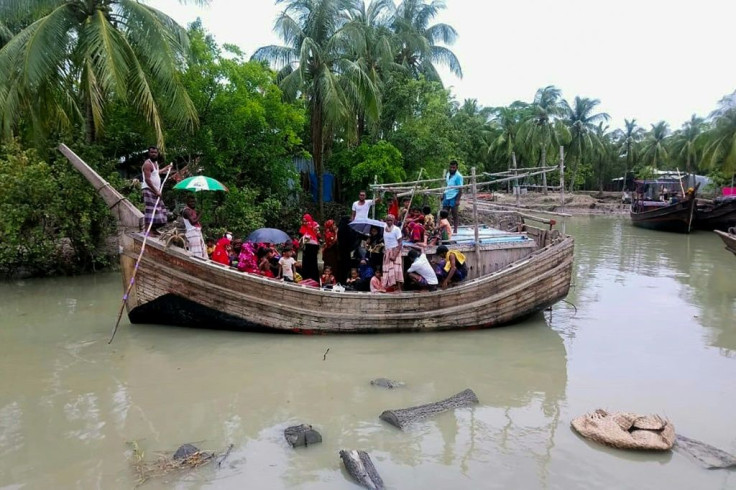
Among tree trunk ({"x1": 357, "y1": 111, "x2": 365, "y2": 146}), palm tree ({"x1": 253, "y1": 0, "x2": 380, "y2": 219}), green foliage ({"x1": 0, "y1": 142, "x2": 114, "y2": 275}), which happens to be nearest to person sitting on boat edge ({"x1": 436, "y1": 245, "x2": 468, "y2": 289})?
green foliage ({"x1": 0, "y1": 142, "x2": 114, "y2": 275})

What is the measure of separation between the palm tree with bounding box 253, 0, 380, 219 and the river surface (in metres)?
9.18

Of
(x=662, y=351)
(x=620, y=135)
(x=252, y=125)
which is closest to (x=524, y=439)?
(x=662, y=351)

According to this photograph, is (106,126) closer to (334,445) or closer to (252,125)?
(252,125)

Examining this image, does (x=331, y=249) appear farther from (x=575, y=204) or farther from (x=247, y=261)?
(x=575, y=204)

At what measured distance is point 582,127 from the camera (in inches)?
1583

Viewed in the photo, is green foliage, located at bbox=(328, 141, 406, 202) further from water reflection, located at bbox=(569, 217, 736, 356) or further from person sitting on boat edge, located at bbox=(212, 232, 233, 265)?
person sitting on boat edge, located at bbox=(212, 232, 233, 265)

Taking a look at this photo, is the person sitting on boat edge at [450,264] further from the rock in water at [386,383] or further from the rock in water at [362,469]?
the rock in water at [362,469]

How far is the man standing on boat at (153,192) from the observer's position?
742 centimetres

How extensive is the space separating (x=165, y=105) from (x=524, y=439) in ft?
32.0

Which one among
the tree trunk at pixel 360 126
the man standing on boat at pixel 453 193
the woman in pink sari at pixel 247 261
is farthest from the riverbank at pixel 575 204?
the woman in pink sari at pixel 247 261

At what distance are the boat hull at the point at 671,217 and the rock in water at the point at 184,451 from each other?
23.7 m

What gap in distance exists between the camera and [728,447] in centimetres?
490

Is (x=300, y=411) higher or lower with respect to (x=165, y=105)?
lower

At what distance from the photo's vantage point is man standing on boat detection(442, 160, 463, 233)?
9.19 meters
